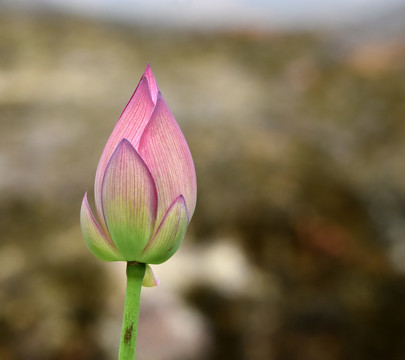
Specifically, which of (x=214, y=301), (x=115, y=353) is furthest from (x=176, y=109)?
(x=115, y=353)

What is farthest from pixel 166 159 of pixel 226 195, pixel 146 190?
pixel 226 195

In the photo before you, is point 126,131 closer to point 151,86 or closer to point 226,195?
point 151,86

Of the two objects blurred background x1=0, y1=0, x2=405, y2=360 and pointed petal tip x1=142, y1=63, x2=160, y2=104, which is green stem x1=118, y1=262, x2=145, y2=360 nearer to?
pointed petal tip x1=142, y1=63, x2=160, y2=104

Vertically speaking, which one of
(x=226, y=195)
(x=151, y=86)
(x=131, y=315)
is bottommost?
(x=131, y=315)

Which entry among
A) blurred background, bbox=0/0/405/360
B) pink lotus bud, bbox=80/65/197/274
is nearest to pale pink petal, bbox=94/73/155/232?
pink lotus bud, bbox=80/65/197/274

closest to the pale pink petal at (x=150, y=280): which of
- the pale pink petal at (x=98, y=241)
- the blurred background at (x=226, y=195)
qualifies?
the pale pink petal at (x=98, y=241)

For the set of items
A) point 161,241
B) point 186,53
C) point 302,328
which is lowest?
point 161,241

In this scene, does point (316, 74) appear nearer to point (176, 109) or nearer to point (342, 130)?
point (342, 130)
